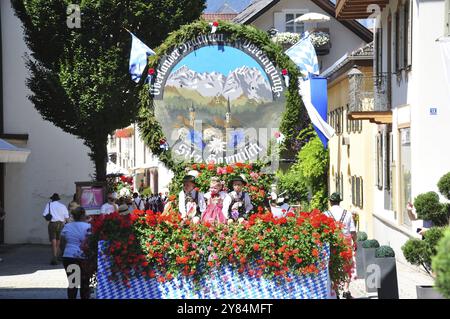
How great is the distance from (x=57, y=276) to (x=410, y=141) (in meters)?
8.43

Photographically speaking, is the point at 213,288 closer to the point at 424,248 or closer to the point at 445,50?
the point at 424,248

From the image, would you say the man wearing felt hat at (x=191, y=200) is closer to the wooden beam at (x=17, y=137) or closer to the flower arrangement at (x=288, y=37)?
the wooden beam at (x=17, y=137)

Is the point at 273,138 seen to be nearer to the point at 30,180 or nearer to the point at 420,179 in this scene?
the point at 420,179

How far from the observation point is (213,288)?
13281mm

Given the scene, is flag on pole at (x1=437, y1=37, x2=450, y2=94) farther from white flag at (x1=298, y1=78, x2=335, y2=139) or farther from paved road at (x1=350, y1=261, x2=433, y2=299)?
white flag at (x1=298, y1=78, x2=335, y2=139)

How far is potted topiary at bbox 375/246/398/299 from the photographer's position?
1603cm

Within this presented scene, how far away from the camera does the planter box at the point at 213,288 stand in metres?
13.3

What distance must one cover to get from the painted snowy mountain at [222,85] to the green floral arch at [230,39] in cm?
30

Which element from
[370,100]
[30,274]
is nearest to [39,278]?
[30,274]

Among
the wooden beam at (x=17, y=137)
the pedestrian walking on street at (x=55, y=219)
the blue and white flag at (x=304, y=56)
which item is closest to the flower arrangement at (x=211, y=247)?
the blue and white flag at (x=304, y=56)

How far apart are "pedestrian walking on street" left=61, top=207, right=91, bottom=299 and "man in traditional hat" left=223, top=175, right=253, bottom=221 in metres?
1.83

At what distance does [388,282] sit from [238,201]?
9.14 ft

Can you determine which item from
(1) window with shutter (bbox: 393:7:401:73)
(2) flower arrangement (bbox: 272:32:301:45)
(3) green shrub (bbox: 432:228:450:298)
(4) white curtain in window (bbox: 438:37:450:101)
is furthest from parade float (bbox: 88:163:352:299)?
(2) flower arrangement (bbox: 272:32:301:45)

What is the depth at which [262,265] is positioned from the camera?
13.3m
